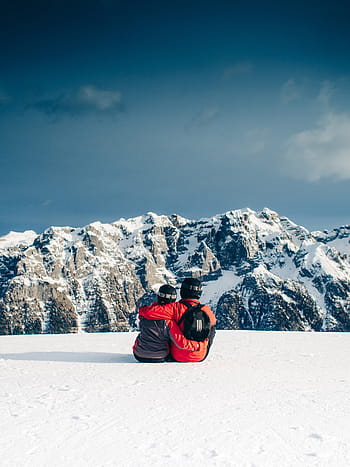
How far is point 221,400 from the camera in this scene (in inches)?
209

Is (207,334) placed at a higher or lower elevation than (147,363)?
higher

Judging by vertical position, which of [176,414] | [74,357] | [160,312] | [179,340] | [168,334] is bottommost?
[74,357]

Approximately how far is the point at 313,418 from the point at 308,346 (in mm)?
7992

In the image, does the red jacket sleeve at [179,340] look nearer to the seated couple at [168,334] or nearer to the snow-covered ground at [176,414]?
the seated couple at [168,334]

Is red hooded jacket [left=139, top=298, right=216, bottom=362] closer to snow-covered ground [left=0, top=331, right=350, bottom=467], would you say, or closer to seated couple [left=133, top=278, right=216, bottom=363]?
seated couple [left=133, top=278, right=216, bottom=363]

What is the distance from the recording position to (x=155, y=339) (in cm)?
860

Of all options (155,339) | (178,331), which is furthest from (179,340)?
(155,339)

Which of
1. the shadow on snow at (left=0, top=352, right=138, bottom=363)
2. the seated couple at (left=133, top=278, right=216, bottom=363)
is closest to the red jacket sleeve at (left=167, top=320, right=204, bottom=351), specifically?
the seated couple at (left=133, top=278, right=216, bottom=363)

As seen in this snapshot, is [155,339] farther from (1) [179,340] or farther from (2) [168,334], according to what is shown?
(1) [179,340]

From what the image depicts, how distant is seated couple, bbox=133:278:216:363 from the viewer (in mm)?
8328

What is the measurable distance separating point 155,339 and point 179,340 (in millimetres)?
664

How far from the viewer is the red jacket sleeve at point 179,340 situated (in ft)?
27.1

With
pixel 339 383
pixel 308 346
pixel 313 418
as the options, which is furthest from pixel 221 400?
pixel 308 346

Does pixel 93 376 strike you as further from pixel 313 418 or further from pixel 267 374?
pixel 313 418
